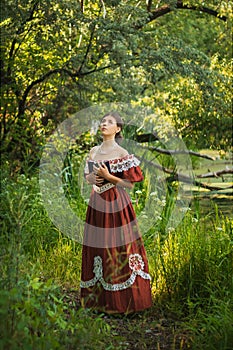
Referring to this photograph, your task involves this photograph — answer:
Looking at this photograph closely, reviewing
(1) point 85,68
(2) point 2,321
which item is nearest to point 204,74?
(1) point 85,68

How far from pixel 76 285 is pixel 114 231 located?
3.07 feet

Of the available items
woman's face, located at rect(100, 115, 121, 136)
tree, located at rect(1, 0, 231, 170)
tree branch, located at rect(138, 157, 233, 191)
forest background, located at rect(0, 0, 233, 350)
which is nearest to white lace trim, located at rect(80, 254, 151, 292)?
forest background, located at rect(0, 0, 233, 350)

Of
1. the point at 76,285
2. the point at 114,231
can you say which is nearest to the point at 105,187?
the point at 114,231

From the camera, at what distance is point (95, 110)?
Result: 27.3 ft

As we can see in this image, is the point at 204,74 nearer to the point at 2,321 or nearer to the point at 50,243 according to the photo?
the point at 50,243

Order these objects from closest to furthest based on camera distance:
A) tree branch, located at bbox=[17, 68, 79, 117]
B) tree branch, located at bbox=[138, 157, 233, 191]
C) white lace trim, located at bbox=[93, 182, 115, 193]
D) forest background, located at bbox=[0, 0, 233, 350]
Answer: forest background, located at bbox=[0, 0, 233, 350]
white lace trim, located at bbox=[93, 182, 115, 193]
tree branch, located at bbox=[17, 68, 79, 117]
tree branch, located at bbox=[138, 157, 233, 191]

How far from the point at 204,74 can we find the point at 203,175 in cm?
370

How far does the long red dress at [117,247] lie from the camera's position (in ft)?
14.4

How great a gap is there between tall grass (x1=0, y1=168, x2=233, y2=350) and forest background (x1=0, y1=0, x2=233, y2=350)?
11 millimetres

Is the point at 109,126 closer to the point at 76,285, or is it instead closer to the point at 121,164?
the point at 121,164

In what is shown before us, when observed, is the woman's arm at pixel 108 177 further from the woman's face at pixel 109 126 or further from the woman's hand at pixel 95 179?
the woman's face at pixel 109 126

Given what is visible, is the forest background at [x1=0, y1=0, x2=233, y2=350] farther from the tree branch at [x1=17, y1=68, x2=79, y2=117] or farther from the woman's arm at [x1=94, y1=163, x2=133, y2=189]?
the woman's arm at [x1=94, y1=163, x2=133, y2=189]

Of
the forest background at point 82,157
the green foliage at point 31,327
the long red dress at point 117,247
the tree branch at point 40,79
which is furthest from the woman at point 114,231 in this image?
the tree branch at point 40,79

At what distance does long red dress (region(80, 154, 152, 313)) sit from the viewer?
4398 mm
